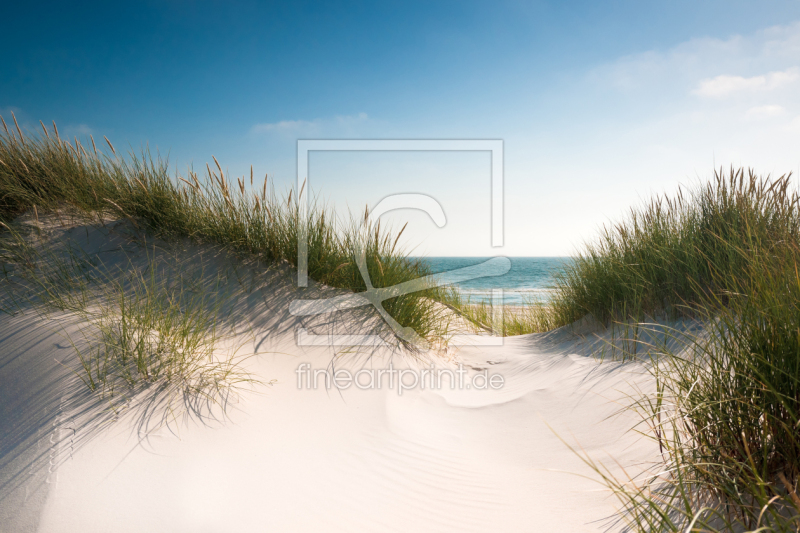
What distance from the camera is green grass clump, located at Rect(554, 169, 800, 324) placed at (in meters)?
4.04

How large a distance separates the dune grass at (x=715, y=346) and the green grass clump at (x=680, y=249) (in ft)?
0.05

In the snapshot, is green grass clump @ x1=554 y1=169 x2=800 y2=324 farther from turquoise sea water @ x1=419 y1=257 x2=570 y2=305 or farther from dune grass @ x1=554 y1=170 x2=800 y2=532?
turquoise sea water @ x1=419 y1=257 x2=570 y2=305

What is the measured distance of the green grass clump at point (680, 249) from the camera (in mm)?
4043

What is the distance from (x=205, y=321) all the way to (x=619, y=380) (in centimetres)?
348

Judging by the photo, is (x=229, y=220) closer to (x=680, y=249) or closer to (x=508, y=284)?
(x=680, y=249)

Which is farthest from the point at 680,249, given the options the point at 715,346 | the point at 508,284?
the point at 508,284

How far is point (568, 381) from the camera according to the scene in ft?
11.8

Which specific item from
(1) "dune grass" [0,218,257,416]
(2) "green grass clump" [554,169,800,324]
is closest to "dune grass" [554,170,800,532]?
(2) "green grass clump" [554,169,800,324]

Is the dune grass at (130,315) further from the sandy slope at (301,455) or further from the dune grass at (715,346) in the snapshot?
the dune grass at (715,346)

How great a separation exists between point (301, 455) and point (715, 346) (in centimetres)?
227

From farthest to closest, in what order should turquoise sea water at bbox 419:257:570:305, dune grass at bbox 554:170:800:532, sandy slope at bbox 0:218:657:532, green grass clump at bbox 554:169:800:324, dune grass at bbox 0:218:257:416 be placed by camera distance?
turquoise sea water at bbox 419:257:570:305 → green grass clump at bbox 554:169:800:324 → dune grass at bbox 0:218:257:416 → sandy slope at bbox 0:218:657:532 → dune grass at bbox 554:170:800:532

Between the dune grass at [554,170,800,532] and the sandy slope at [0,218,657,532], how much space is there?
34cm

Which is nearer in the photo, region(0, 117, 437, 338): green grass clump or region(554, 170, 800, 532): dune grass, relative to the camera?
region(554, 170, 800, 532): dune grass

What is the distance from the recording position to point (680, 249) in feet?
14.2
